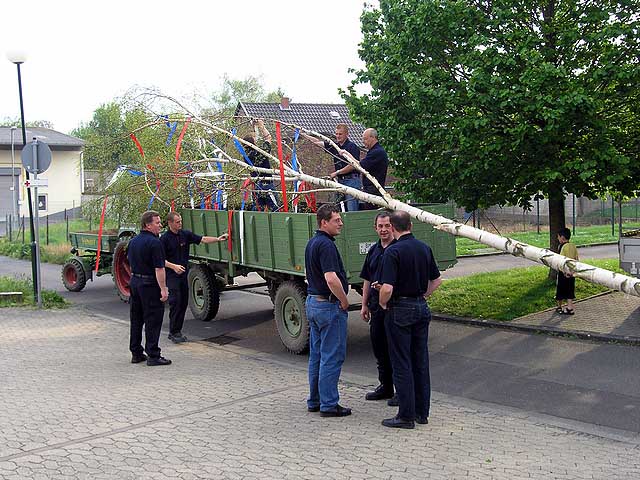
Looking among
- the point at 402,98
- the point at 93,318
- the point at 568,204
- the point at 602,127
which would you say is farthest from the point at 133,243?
the point at 568,204

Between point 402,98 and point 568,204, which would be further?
point 568,204

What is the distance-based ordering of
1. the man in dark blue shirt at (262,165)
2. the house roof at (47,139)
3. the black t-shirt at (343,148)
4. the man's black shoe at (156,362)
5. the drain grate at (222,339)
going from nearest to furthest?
1. the man's black shoe at (156,362)
2. the black t-shirt at (343,148)
3. the drain grate at (222,339)
4. the man in dark blue shirt at (262,165)
5. the house roof at (47,139)

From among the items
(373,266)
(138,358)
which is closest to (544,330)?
(373,266)

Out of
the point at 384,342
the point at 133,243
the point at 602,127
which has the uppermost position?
the point at 602,127

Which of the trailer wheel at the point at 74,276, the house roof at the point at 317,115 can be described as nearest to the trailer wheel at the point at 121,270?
the trailer wheel at the point at 74,276

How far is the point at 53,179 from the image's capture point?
5038 centimetres

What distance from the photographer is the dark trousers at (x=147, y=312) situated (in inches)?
366

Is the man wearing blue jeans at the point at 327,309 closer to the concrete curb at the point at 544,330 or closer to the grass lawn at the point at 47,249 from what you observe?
the concrete curb at the point at 544,330

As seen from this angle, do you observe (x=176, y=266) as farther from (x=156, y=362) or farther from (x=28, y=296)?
(x=28, y=296)

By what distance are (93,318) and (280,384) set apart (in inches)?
229

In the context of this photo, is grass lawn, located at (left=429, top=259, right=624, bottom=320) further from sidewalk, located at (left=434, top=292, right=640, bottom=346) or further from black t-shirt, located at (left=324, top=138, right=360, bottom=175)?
black t-shirt, located at (left=324, top=138, right=360, bottom=175)

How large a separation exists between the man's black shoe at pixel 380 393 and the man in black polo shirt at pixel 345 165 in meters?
3.17

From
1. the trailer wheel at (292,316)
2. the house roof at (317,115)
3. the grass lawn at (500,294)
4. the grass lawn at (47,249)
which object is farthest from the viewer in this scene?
the house roof at (317,115)

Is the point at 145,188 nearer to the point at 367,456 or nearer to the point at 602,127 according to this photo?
the point at 602,127
